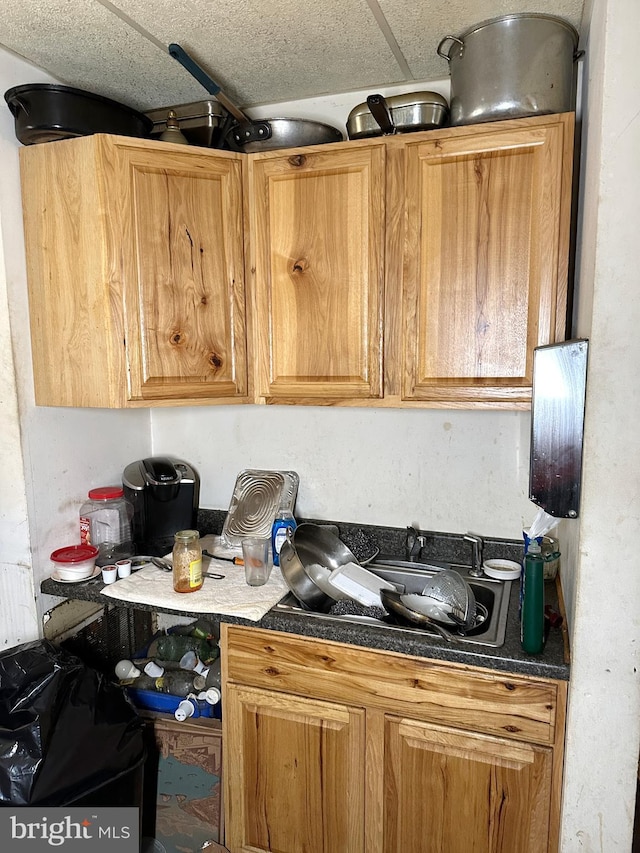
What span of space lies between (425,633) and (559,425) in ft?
1.97

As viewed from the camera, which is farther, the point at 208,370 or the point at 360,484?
the point at 360,484

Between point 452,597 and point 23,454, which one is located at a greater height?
point 23,454

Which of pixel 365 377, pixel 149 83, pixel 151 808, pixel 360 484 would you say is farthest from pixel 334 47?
pixel 151 808

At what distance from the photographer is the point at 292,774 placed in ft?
4.94

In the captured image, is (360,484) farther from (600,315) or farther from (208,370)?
(600,315)

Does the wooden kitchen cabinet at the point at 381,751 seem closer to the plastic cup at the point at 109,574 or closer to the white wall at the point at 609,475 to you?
the white wall at the point at 609,475

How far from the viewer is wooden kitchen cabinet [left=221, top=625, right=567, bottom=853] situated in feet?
4.23

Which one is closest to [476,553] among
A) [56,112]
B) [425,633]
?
[425,633]

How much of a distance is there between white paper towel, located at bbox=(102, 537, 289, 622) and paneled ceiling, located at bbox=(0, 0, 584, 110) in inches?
57.6

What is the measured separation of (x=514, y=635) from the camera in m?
1.38

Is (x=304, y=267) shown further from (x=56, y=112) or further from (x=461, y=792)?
(x=461, y=792)

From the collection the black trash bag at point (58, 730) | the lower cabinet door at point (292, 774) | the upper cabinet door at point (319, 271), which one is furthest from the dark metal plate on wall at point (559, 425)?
the black trash bag at point (58, 730)

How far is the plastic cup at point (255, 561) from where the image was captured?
1680 millimetres

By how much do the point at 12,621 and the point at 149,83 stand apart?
1653 millimetres
